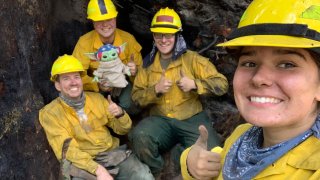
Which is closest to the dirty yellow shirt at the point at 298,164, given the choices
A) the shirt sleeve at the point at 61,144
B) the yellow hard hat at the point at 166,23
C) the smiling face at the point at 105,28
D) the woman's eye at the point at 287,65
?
the woman's eye at the point at 287,65

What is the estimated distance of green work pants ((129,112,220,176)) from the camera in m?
4.39

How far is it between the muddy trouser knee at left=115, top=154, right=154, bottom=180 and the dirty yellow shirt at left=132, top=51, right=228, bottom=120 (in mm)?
638

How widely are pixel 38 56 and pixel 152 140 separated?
201 centimetres

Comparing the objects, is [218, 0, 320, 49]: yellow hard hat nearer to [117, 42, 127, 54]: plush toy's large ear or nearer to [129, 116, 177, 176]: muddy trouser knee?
[129, 116, 177, 176]: muddy trouser knee

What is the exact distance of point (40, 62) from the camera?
17.5 ft

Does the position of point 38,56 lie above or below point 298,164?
below

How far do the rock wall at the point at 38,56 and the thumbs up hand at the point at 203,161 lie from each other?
3.47 m

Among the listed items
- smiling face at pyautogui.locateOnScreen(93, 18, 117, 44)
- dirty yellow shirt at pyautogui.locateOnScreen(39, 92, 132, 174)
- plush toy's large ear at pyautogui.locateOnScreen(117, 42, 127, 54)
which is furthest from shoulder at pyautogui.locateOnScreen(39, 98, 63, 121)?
smiling face at pyautogui.locateOnScreen(93, 18, 117, 44)

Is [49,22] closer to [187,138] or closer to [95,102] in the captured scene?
[95,102]

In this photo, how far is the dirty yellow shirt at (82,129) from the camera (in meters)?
4.04

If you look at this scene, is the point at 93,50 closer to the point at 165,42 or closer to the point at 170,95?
the point at 165,42

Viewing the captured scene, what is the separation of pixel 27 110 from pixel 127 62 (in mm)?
1417

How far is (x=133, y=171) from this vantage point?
431 cm

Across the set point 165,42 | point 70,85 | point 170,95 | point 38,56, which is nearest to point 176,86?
point 170,95
